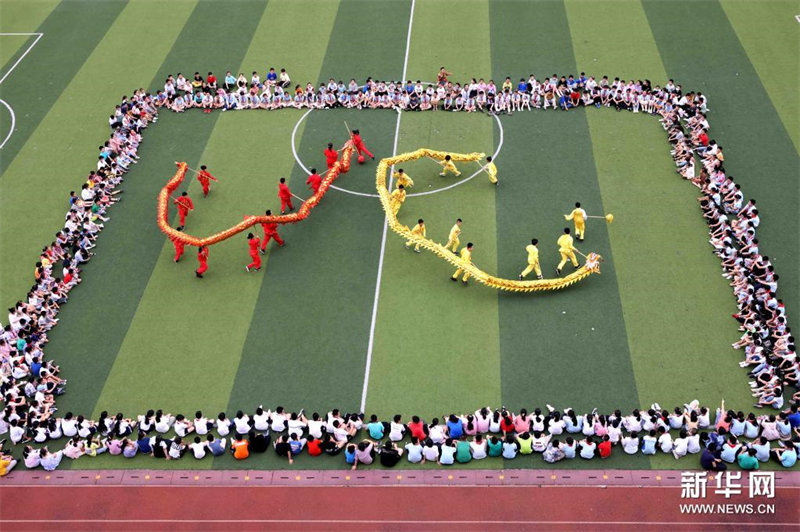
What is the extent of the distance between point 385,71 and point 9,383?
75.1 feet

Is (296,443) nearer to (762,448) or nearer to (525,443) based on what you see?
(525,443)

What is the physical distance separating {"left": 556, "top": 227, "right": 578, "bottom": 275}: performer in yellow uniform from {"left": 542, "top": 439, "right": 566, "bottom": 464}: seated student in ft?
23.9

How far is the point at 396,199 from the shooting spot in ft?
94.0

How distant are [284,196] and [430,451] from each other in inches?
495

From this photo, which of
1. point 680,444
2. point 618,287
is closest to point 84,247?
point 618,287

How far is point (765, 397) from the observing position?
22391mm

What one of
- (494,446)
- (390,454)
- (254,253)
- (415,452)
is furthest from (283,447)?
(254,253)

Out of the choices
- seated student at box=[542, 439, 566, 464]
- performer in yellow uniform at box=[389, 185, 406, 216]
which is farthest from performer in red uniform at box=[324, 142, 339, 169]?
seated student at box=[542, 439, 566, 464]

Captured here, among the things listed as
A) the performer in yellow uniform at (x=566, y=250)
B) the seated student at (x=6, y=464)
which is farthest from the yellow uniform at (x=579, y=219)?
the seated student at (x=6, y=464)

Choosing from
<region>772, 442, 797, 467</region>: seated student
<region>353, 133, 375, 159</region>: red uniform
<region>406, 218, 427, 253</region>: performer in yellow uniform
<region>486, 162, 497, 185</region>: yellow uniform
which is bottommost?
<region>772, 442, 797, 467</region>: seated student

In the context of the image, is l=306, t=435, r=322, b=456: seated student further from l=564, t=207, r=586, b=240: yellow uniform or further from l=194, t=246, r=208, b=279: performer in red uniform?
l=564, t=207, r=586, b=240: yellow uniform

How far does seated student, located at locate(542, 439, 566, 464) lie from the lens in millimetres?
21266

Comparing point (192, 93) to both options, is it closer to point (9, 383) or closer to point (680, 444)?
point (9, 383)

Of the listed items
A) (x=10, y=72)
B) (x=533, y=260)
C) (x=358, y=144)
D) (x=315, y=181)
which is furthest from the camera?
(x=10, y=72)
